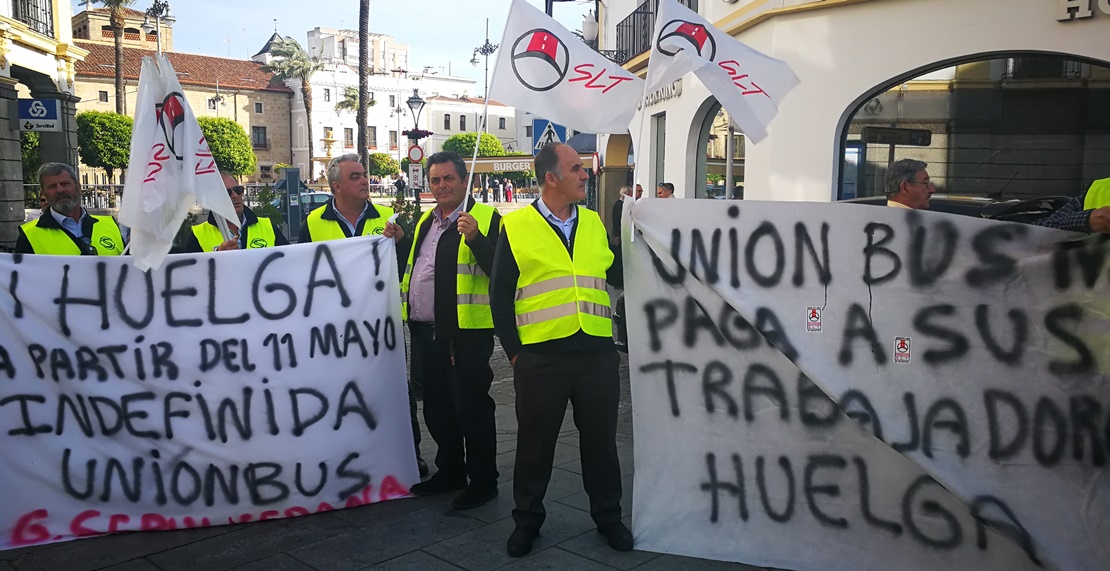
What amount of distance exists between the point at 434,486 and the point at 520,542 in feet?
3.20

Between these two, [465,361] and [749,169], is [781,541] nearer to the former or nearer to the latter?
[465,361]

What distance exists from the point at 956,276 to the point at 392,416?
280 centimetres

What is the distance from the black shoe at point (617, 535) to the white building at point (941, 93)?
7.86m

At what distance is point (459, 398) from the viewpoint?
15.7 ft

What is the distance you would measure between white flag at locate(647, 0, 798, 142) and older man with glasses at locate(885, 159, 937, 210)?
86cm

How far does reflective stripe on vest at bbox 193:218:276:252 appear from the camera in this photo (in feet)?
17.3

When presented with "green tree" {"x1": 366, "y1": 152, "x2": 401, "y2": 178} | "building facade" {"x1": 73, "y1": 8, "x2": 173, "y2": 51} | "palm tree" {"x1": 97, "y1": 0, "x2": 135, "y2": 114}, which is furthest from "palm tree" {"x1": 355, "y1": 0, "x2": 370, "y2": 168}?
"building facade" {"x1": 73, "y1": 8, "x2": 173, "y2": 51}

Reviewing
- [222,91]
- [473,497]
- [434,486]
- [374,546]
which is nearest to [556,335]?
[473,497]

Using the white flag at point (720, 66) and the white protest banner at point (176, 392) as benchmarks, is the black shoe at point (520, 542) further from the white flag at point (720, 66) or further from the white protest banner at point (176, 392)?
the white flag at point (720, 66)

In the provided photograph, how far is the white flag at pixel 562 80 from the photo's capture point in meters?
4.59

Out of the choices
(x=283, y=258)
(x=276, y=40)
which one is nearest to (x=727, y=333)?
(x=283, y=258)

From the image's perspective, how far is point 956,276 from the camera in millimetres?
3715

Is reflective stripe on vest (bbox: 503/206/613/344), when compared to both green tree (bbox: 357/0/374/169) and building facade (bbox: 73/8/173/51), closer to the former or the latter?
green tree (bbox: 357/0/374/169)

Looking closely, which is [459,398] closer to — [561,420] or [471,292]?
[471,292]
